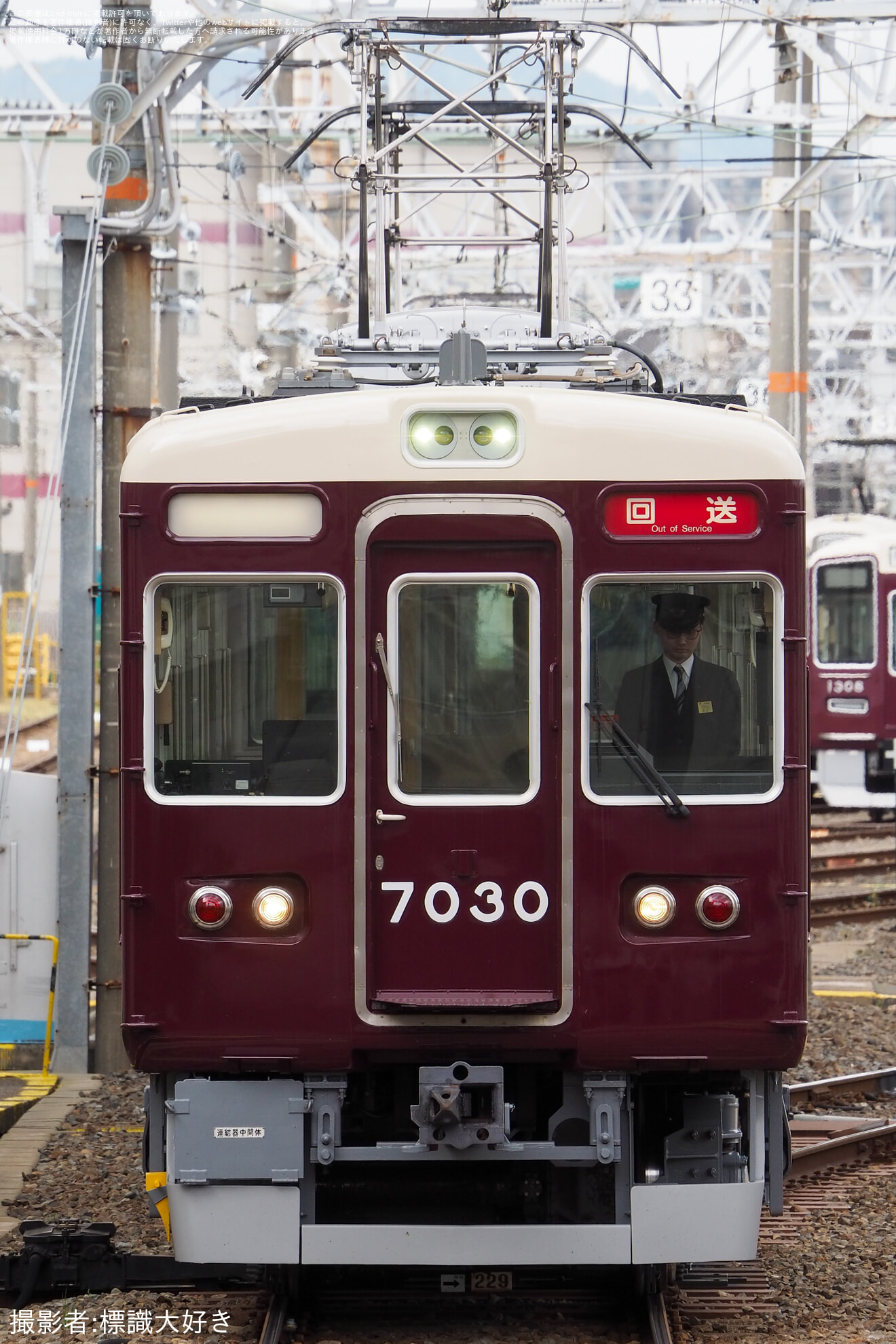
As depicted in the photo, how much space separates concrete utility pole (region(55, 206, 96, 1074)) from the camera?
31.9 feet

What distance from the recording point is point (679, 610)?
561 centimetres

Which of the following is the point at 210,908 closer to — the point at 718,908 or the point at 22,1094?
the point at 718,908

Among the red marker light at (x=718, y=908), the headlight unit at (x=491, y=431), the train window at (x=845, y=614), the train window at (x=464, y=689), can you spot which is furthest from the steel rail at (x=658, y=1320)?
the train window at (x=845, y=614)

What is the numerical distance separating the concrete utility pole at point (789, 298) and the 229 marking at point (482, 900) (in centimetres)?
1076

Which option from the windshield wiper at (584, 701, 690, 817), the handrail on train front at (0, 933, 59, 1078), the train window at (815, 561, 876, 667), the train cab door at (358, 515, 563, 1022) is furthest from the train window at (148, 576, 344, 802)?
the train window at (815, 561, 876, 667)

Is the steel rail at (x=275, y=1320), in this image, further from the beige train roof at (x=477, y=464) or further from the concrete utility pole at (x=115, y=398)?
the concrete utility pole at (x=115, y=398)

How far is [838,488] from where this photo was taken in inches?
2083

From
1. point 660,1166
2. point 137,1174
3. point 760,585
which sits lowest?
point 137,1174

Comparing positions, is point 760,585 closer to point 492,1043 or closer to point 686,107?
point 492,1043

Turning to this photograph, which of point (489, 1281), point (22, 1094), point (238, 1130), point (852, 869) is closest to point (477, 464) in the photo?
point (238, 1130)

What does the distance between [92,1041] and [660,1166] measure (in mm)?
4882

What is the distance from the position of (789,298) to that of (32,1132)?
10.7 m

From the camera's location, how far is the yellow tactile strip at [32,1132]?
7730 mm

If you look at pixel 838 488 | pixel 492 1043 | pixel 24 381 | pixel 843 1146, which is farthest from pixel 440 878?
pixel 838 488
